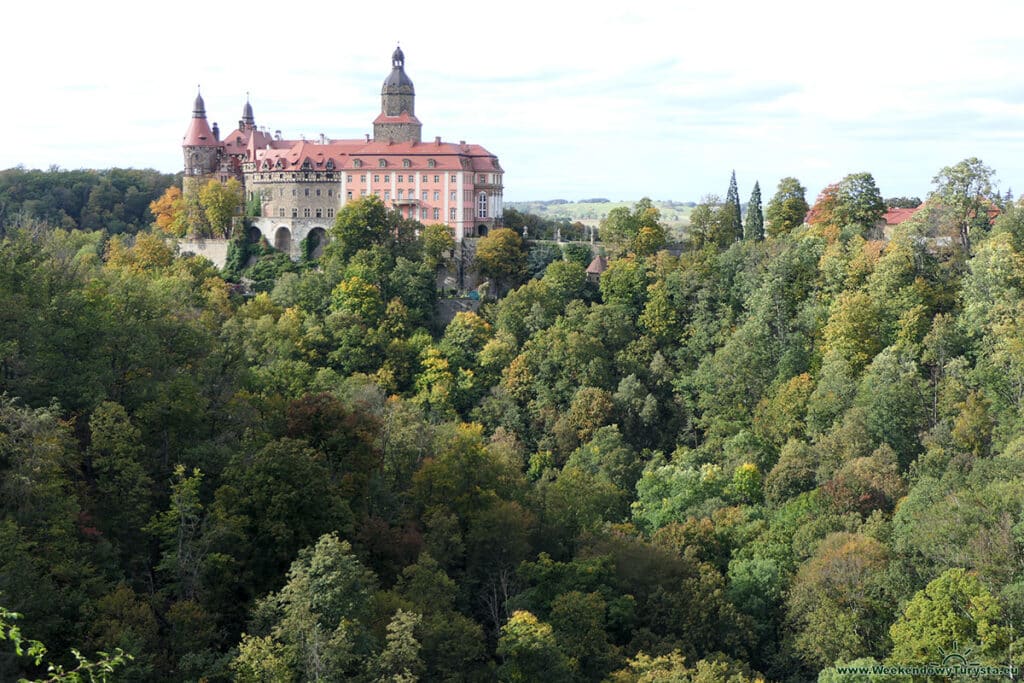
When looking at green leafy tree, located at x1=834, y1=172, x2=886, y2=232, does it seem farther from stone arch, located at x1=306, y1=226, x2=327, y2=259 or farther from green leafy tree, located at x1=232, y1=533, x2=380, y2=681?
green leafy tree, located at x1=232, y1=533, x2=380, y2=681

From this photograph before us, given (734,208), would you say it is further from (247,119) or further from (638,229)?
(247,119)

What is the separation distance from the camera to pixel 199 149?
78062mm

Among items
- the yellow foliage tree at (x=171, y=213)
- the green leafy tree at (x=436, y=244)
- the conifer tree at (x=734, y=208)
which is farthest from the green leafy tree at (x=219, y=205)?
the conifer tree at (x=734, y=208)

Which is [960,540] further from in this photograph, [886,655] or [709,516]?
[709,516]

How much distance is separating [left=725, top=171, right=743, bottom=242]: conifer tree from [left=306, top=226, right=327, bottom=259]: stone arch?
81.5 feet

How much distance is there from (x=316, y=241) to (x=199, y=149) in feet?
40.4

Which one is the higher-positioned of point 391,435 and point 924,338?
point 924,338

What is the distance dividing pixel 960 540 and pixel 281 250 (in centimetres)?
4844

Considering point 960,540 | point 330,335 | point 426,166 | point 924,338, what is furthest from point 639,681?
point 426,166

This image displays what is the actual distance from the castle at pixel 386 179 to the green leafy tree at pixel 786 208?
17.4 metres

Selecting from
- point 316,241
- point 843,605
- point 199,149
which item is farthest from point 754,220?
point 199,149

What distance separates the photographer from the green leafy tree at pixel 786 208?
64500 millimetres

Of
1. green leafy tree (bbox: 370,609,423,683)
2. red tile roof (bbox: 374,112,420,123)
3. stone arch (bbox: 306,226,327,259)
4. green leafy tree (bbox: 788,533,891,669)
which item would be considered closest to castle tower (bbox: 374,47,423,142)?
red tile roof (bbox: 374,112,420,123)

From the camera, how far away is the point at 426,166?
71.1 m
